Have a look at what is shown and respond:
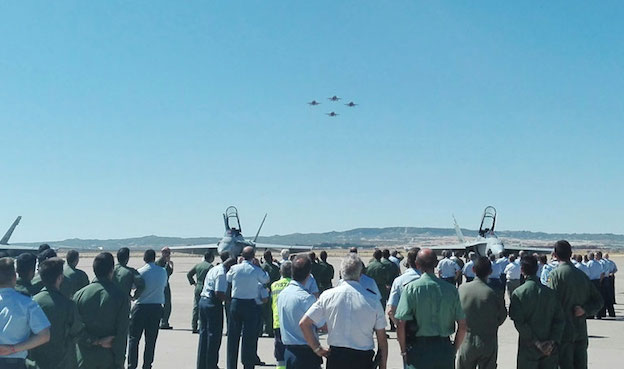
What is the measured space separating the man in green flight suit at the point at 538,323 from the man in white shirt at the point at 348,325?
86.5 inches

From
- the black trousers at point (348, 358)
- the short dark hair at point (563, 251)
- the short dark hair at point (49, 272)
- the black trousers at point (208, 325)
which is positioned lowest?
the black trousers at point (208, 325)

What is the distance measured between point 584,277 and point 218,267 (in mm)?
5357

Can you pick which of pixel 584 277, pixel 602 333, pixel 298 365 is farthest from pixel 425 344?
pixel 602 333

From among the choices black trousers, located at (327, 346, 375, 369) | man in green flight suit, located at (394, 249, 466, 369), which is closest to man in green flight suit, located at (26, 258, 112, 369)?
black trousers, located at (327, 346, 375, 369)

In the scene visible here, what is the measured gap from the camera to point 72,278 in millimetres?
8453

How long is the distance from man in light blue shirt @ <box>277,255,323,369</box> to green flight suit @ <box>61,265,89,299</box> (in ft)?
12.4

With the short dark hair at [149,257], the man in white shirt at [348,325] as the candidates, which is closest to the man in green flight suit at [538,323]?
the man in white shirt at [348,325]

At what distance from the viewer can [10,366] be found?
200 inches

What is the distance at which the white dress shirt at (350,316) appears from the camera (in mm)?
5238

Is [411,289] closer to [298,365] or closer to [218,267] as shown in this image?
[298,365]

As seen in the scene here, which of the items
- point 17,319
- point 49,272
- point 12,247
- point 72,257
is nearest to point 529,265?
point 49,272

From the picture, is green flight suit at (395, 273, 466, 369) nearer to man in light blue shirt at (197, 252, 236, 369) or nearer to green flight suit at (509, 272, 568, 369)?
green flight suit at (509, 272, 568, 369)

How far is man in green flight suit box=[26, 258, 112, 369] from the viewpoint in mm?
5738

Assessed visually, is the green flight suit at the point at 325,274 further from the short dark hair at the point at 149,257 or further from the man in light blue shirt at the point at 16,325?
the man in light blue shirt at the point at 16,325
